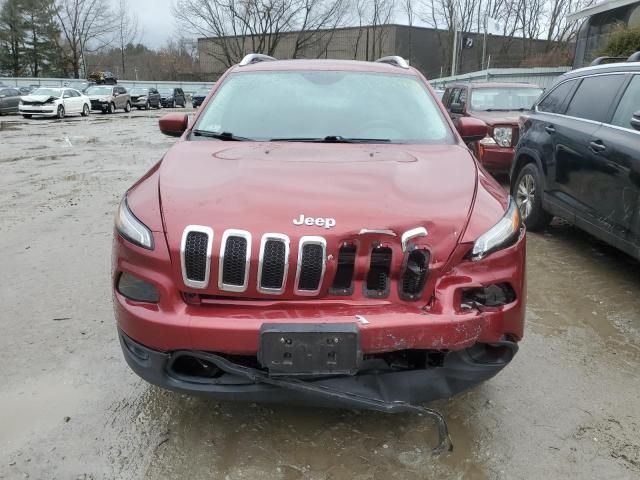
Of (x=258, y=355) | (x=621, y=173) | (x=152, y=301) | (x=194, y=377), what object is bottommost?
(x=194, y=377)

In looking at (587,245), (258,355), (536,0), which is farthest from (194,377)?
(536,0)

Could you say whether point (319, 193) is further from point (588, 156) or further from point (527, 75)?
point (527, 75)

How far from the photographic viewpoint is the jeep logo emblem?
2.22 m

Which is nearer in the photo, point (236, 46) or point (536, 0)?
point (236, 46)

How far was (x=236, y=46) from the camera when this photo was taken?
42.7 meters

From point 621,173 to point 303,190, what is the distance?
291 cm

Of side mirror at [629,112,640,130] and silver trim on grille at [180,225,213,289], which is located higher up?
side mirror at [629,112,640,130]

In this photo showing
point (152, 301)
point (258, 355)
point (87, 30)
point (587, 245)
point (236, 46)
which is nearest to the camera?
point (258, 355)

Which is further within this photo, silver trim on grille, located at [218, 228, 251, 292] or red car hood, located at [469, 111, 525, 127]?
red car hood, located at [469, 111, 525, 127]

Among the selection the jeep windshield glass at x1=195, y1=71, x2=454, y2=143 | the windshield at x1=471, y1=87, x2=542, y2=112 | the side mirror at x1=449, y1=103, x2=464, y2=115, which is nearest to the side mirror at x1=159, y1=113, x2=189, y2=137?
the jeep windshield glass at x1=195, y1=71, x2=454, y2=143

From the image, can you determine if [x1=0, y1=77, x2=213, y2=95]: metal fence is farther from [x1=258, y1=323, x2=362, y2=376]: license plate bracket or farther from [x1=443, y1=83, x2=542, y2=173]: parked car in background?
[x1=258, y1=323, x2=362, y2=376]: license plate bracket

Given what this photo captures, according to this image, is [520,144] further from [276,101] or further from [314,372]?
[314,372]

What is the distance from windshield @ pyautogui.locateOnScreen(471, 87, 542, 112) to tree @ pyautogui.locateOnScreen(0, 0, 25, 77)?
57.0 meters

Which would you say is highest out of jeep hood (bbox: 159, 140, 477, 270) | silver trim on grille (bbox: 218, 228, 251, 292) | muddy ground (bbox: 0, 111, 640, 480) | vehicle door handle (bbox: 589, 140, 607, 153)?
vehicle door handle (bbox: 589, 140, 607, 153)
